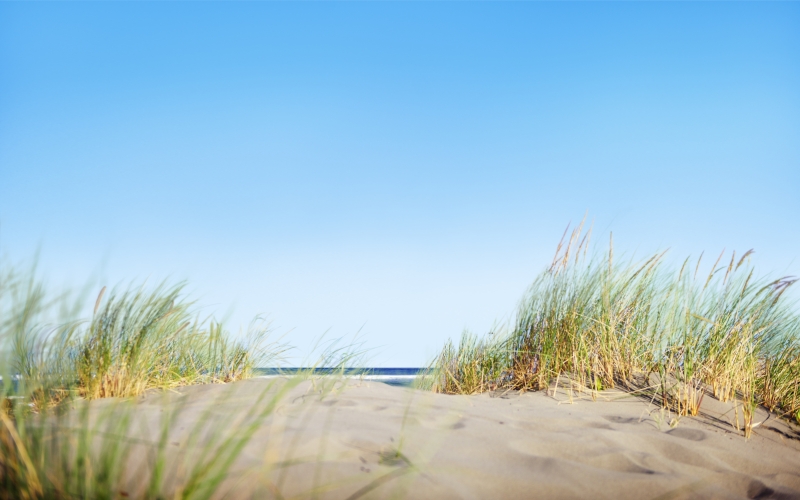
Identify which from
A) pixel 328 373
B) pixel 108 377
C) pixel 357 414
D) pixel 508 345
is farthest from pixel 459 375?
pixel 108 377

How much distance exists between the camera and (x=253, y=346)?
140 inches

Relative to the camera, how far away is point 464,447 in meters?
2.01

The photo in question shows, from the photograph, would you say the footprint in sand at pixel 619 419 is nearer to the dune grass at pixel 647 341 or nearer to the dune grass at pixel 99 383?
the dune grass at pixel 647 341

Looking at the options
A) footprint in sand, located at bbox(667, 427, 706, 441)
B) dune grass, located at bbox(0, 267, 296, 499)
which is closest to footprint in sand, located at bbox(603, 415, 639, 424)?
footprint in sand, located at bbox(667, 427, 706, 441)

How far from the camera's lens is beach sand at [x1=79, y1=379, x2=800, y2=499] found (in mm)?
1550

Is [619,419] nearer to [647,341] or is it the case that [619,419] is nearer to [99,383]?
[647,341]

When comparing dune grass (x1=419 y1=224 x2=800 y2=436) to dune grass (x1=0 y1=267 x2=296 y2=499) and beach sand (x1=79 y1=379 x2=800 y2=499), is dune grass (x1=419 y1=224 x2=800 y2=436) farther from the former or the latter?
dune grass (x1=0 y1=267 x2=296 y2=499)

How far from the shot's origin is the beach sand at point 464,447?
155 cm

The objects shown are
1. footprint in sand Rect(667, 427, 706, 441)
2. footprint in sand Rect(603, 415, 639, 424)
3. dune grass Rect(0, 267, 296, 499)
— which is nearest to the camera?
dune grass Rect(0, 267, 296, 499)

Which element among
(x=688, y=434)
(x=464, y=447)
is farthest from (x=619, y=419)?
(x=464, y=447)

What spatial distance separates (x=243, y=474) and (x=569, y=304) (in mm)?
2712

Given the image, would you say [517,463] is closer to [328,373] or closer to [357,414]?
[357,414]

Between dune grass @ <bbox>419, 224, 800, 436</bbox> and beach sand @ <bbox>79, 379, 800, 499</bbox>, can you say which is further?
dune grass @ <bbox>419, 224, 800, 436</bbox>

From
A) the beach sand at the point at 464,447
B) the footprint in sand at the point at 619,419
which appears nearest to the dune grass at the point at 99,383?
the beach sand at the point at 464,447
